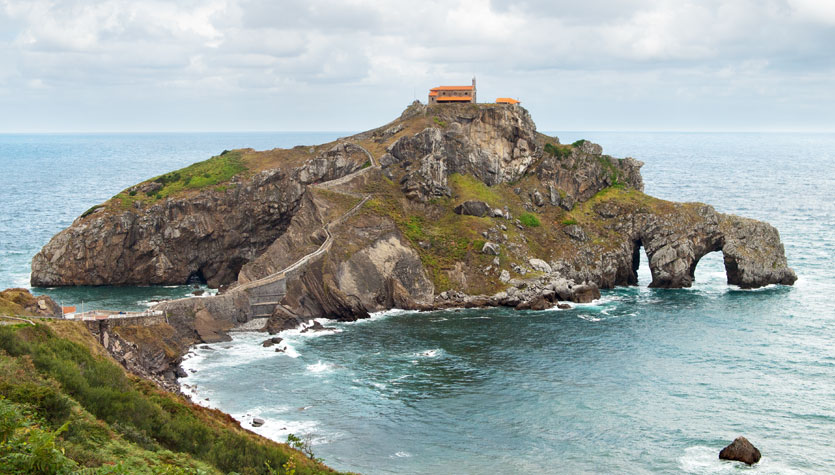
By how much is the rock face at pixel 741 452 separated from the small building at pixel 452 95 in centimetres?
9504

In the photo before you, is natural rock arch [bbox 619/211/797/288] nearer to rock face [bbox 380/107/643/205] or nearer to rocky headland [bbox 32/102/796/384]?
rocky headland [bbox 32/102/796/384]

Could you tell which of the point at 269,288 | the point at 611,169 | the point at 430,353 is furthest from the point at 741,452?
the point at 611,169

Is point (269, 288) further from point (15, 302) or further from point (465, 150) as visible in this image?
point (465, 150)

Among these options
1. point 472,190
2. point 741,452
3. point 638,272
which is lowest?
point 741,452

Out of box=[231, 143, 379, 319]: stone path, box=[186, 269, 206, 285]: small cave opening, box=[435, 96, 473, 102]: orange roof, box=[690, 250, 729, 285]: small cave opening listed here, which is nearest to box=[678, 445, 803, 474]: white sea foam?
box=[231, 143, 379, 319]: stone path

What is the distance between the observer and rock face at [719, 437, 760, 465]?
57500mm

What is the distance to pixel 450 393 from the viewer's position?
73.6 meters

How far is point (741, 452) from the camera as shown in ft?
189

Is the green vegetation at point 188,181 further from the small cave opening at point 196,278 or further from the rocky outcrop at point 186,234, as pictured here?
the small cave opening at point 196,278

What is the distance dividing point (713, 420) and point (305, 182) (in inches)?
3227

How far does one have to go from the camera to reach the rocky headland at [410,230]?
347 ft

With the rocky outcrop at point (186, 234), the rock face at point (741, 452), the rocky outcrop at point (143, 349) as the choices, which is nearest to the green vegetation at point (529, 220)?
the rocky outcrop at point (186, 234)

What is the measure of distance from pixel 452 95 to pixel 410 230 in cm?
3937

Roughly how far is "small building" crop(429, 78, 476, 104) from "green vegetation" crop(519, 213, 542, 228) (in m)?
29.0
